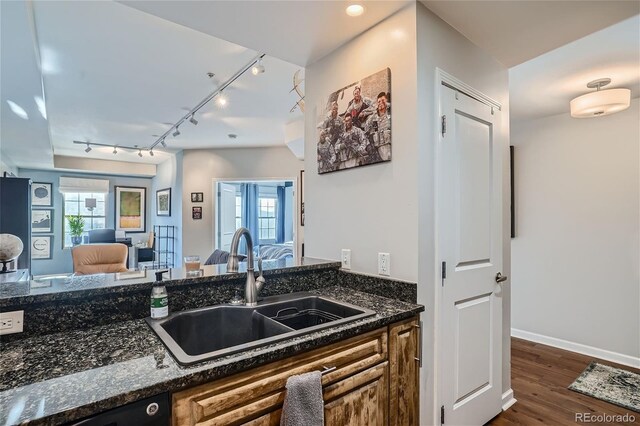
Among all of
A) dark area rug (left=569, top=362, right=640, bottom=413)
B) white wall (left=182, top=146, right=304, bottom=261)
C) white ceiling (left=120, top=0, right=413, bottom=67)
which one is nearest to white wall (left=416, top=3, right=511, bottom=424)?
white ceiling (left=120, top=0, right=413, bottom=67)

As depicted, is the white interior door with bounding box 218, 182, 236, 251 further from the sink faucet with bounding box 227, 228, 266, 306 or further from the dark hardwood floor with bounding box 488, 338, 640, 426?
the dark hardwood floor with bounding box 488, 338, 640, 426

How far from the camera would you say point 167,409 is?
89cm

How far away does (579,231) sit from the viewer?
3291 mm

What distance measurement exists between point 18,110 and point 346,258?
380 cm

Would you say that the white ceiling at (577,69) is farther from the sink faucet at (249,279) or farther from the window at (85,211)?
the window at (85,211)

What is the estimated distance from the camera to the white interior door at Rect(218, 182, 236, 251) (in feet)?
20.7

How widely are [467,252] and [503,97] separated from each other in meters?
1.21

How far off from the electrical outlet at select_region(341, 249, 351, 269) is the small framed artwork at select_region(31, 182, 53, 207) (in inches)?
324

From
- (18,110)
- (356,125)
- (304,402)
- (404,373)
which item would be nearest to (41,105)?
(18,110)

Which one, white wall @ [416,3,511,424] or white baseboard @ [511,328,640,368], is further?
white baseboard @ [511,328,640,368]

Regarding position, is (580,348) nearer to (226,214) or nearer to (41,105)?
(226,214)

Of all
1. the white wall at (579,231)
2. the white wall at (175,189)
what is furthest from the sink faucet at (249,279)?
the white wall at (175,189)

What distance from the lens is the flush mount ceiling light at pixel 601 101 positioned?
2.55m

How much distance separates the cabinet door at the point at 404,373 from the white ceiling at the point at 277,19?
1645mm
